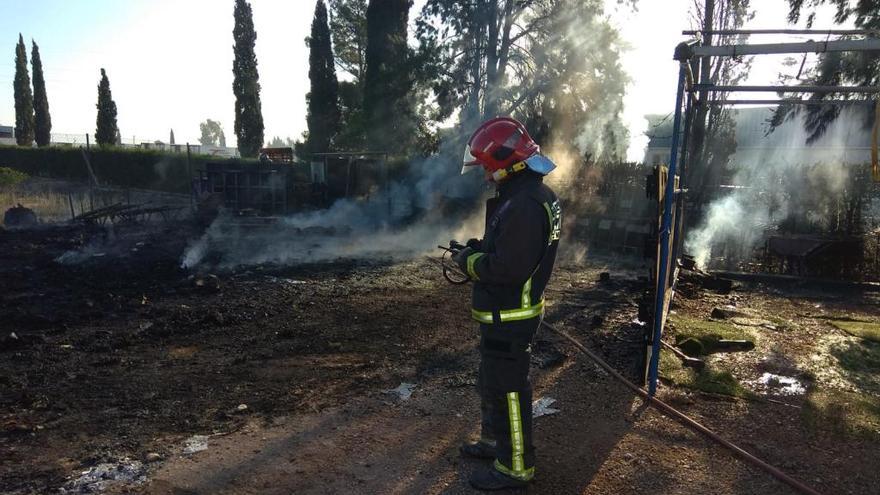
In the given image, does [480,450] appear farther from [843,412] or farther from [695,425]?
[843,412]

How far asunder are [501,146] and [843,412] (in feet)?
12.5

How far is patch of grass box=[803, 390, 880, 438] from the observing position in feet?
13.7

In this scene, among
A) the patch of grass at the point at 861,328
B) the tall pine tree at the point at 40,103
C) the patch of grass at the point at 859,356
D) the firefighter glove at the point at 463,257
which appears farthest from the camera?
the tall pine tree at the point at 40,103

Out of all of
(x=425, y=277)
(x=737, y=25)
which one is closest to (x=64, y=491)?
(x=425, y=277)

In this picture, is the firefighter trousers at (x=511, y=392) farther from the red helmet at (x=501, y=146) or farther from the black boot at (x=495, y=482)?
the red helmet at (x=501, y=146)

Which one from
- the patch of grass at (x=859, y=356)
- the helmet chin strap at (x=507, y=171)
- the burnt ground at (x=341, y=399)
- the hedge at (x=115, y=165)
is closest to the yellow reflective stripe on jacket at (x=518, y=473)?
the burnt ground at (x=341, y=399)

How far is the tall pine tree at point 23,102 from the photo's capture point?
41906 millimetres

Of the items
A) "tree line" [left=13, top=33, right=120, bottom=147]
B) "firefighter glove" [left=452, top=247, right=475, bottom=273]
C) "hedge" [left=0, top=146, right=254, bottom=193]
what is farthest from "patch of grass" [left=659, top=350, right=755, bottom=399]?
"tree line" [left=13, top=33, right=120, bottom=147]

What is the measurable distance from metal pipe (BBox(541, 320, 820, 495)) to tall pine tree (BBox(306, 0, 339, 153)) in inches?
1036

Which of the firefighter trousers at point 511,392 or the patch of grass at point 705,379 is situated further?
the patch of grass at point 705,379

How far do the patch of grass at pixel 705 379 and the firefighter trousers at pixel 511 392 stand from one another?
101 inches

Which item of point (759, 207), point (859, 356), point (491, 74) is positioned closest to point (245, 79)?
point (491, 74)

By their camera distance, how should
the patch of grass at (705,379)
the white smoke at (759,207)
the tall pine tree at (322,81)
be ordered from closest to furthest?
the patch of grass at (705,379), the white smoke at (759,207), the tall pine tree at (322,81)

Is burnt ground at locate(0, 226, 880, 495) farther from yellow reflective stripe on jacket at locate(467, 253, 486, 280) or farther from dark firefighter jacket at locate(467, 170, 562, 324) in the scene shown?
yellow reflective stripe on jacket at locate(467, 253, 486, 280)
